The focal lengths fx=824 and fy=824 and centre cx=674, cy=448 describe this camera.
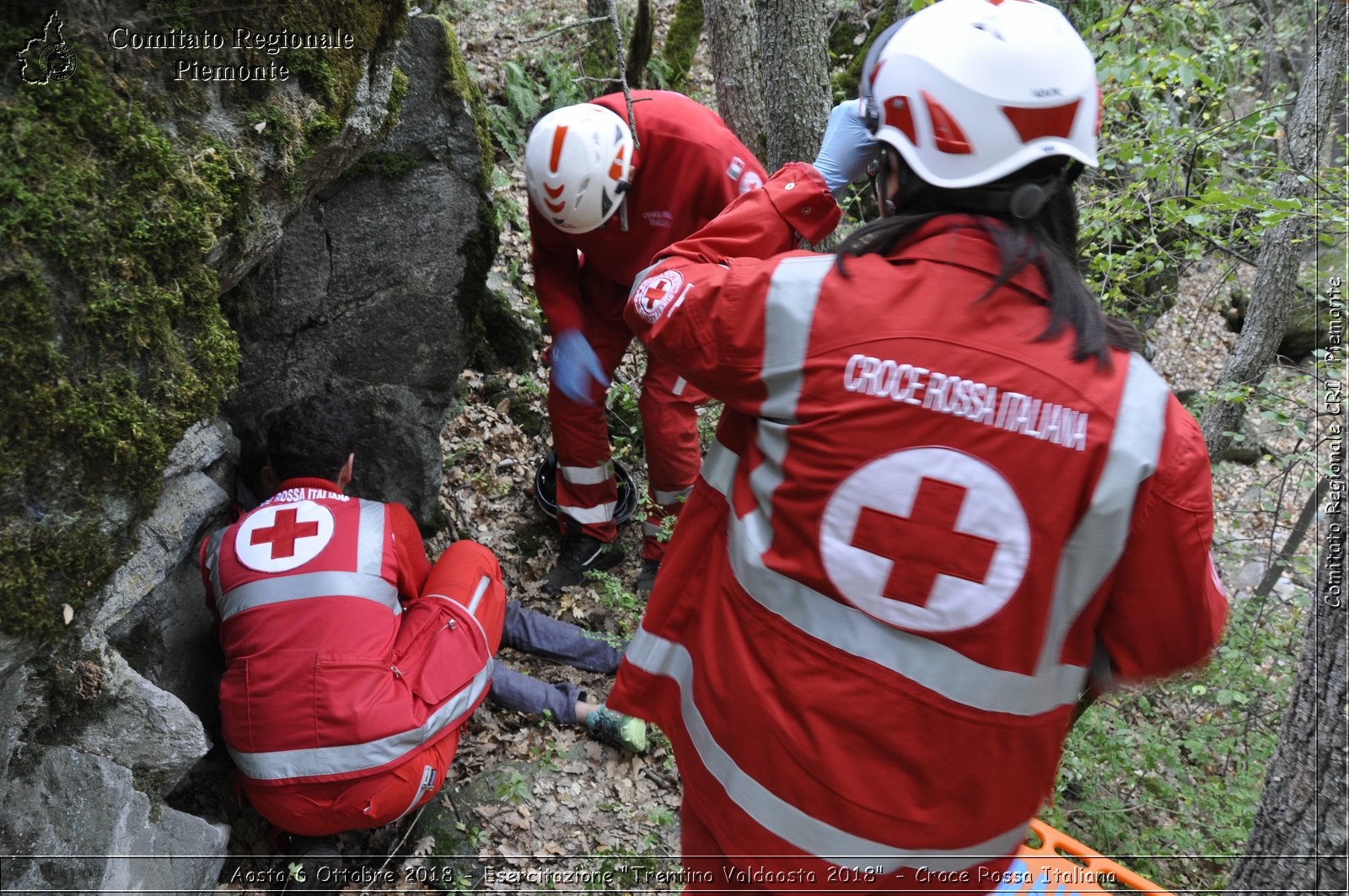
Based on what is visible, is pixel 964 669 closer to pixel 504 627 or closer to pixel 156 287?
pixel 156 287

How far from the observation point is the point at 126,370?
7.18 feet

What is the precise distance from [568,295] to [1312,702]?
383 cm

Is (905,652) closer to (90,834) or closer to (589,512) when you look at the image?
(90,834)

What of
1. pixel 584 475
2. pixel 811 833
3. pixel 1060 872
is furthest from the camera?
pixel 584 475

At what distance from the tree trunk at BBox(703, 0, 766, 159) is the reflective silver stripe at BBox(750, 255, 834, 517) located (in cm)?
390

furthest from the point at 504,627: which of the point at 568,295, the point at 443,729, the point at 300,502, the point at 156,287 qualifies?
the point at 156,287

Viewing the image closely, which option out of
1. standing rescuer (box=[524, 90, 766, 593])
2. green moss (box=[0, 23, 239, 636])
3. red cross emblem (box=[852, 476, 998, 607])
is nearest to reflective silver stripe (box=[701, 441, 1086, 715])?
red cross emblem (box=[852, 476, 998, 607])

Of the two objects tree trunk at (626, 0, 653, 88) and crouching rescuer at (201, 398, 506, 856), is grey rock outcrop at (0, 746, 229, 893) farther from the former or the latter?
tree trunk at (626, 0, 653, 88)

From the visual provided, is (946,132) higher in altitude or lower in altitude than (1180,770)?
higher

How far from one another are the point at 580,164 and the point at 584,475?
172 cm

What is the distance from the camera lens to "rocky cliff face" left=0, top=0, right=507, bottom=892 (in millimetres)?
1971

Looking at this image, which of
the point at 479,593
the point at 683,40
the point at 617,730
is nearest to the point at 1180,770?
the point at 617,730

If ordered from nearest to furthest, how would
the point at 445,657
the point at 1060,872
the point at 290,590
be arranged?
the point at 1060,872
the point at 290,590
the point at 445,657

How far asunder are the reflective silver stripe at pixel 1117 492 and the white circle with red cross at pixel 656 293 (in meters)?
0.94
